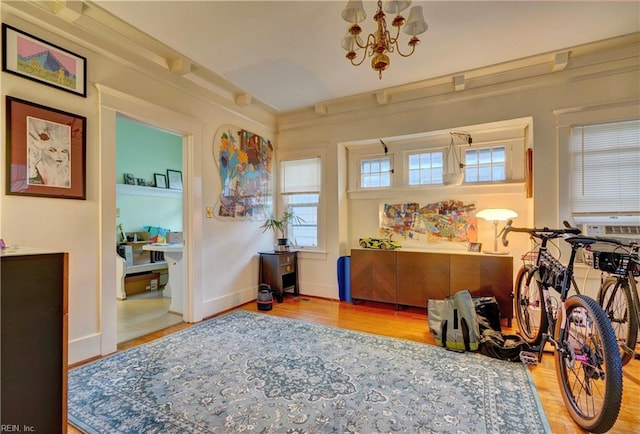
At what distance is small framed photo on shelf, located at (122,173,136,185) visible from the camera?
5.29 metres

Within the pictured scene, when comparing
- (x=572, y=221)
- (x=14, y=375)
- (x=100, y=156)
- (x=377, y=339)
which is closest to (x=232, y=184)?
(x=100, y=156)

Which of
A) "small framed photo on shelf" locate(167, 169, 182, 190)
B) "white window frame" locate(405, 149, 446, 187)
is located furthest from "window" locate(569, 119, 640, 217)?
"small framed photo on shelf" locate(167, 169, 182, 190)

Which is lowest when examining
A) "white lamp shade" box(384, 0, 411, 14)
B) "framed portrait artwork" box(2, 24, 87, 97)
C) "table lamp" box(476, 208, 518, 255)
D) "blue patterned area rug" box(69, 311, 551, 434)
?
"blue patterned area rug" box(69, 311, 551, 434)

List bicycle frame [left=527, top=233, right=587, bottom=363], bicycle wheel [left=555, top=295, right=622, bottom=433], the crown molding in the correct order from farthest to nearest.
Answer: the crown molding → bicycle frame [left=527, top=233, right=587, bottom=363] → bicycle wheel [left=555, top=295, right=622, bottom=433]

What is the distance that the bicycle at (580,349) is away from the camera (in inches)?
58.4

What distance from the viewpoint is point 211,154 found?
368 centimetres

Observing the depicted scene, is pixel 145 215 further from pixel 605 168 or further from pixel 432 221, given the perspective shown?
pixel 605 168

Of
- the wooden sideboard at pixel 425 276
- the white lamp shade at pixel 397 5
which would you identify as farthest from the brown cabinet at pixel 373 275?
the white lamp shade at pixel 397 5

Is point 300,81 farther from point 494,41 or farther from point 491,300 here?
point 491,300

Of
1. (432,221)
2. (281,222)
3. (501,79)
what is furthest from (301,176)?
(501,79)

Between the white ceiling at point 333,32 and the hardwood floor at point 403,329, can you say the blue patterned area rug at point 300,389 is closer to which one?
the hardwood floor at point 403,329

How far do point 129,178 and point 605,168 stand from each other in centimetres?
681

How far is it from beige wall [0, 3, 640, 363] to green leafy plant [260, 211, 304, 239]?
0.60 ft

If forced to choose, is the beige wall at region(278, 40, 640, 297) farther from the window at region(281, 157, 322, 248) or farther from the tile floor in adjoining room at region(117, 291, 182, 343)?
the tile floor in adjoining room at region(117, 291, 182, 343)
